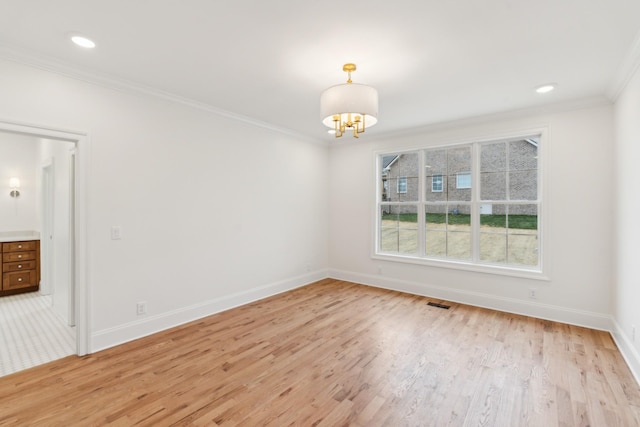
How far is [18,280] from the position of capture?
4590mm

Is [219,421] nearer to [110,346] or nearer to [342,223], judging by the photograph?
[110,346]

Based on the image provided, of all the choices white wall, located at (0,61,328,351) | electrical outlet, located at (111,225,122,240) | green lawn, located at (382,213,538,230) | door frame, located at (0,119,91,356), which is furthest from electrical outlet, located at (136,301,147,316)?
green lawn, located at (382,213,538,230)

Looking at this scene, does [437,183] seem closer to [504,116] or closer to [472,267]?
[504,116]

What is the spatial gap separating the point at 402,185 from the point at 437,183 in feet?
1.91

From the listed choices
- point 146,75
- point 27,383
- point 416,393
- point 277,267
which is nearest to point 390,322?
point 416,393

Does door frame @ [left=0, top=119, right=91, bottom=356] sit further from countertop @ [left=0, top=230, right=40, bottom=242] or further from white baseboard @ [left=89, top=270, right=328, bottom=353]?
countertop @ [left=0, top=230, right=40, bottom=242]

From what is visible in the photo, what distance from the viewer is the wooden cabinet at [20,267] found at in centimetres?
448

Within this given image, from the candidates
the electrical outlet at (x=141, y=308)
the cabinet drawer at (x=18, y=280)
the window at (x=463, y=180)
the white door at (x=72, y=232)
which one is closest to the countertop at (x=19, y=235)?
the cabinet drawer at (x=18, y=280)

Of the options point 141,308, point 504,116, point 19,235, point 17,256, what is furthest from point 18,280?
point 504,116

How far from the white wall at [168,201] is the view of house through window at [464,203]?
5.85 ft

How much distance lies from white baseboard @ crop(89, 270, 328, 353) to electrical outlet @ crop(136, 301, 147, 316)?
77 millimetres

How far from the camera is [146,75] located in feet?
9.41

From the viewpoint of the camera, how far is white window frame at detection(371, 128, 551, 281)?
3680 millimetres

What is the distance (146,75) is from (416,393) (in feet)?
12.1
